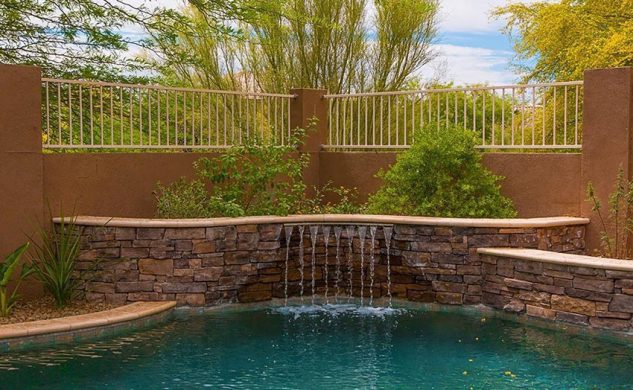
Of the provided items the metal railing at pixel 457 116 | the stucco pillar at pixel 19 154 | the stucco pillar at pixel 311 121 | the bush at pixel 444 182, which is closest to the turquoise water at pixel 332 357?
the bush at pixel 444 182

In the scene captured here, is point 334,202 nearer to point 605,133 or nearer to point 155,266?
point 155,266

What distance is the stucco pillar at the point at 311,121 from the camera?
34.4ft

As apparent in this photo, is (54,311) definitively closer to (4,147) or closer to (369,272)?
(4,147)

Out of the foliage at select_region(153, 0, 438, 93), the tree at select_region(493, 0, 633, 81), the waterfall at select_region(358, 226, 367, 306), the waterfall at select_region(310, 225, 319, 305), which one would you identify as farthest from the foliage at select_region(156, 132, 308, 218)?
the foliage at select_region(153, 0, 438, 93)

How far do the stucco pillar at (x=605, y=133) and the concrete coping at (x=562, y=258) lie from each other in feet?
4.19

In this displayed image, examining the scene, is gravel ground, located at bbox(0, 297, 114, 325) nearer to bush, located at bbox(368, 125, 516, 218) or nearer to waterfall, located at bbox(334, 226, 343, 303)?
waterfall, located at bbox(334, 226, 343, 303)

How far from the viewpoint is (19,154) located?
7352mm

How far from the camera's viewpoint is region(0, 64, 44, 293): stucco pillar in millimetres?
7254

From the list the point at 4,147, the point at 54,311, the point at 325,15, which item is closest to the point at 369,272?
the point at 54,311

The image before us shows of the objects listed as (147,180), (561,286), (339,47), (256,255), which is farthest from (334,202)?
(339,47)

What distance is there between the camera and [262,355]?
5.75 meters

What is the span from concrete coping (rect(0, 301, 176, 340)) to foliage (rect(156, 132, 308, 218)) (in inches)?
54.5

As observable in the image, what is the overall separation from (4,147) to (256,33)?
9501 millimetres

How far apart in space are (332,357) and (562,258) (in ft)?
7.56
